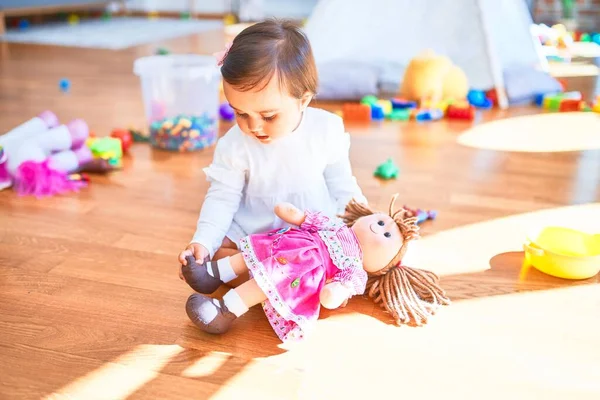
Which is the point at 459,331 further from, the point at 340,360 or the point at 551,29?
the point at 551,29

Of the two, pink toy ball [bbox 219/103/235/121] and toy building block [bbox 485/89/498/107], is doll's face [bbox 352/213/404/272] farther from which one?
toy building block [bbox 485/89/498/107]

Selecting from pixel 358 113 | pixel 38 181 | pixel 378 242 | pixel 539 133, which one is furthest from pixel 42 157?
pixel 539 133

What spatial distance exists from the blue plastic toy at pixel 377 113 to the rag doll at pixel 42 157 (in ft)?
3.30

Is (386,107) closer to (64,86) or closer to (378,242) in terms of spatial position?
(378,242)

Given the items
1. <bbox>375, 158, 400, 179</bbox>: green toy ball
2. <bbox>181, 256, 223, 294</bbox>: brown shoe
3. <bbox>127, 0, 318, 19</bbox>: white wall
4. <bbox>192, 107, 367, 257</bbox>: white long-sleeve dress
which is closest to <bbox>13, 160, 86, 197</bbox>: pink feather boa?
<bbox>192, 107, 367, 257</bbox>: white long-sleeve dress

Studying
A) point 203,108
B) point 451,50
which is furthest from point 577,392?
point 451,50

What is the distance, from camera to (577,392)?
2.54 feet

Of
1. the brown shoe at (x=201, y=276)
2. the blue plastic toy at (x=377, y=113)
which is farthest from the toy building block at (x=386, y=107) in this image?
the brown shoe at (x=201, y=276)

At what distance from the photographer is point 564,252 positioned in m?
1.09

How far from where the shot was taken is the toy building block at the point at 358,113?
Answer: 206cm

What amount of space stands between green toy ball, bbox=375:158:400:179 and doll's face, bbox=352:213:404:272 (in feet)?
1.84

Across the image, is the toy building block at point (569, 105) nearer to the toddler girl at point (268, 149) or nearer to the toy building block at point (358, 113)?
the toy building block at point (358, 113)

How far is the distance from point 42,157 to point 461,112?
140 centimetres

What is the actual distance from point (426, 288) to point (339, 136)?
0.33 m
